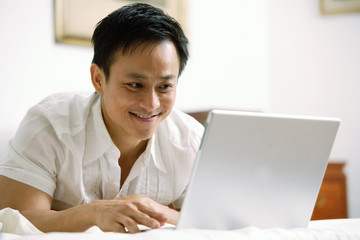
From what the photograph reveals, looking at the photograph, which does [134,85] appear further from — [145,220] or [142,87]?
[145,220]

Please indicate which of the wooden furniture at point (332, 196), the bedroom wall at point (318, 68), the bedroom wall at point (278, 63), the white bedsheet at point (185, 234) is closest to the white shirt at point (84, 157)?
the white bedsheet at point (185, 234)

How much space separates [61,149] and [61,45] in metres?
0.70

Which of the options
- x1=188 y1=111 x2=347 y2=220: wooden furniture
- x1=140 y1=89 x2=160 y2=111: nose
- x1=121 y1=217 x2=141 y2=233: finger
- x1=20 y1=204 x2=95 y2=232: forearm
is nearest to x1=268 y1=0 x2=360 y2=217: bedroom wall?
x1=188 y1=111 x2=347 y2=220: wooden furniture

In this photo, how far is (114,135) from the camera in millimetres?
1349

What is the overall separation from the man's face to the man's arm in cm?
26

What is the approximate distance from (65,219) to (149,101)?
0.37 metres

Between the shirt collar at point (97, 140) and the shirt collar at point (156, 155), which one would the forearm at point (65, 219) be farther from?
the shirt collar at point (156, 155)

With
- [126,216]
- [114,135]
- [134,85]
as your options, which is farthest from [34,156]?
[126,216]

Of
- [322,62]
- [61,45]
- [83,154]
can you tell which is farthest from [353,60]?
[83,154]

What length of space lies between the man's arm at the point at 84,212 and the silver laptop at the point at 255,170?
9 cm

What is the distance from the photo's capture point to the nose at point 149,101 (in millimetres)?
1165

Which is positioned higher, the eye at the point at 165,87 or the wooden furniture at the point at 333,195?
the eye at the point at 165,87

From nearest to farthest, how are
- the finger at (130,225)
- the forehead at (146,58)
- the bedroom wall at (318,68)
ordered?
the finger at (130,225)
the forehead at (146,58)
the bedroom wall at (318,68)

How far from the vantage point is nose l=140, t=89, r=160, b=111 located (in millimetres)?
1165
